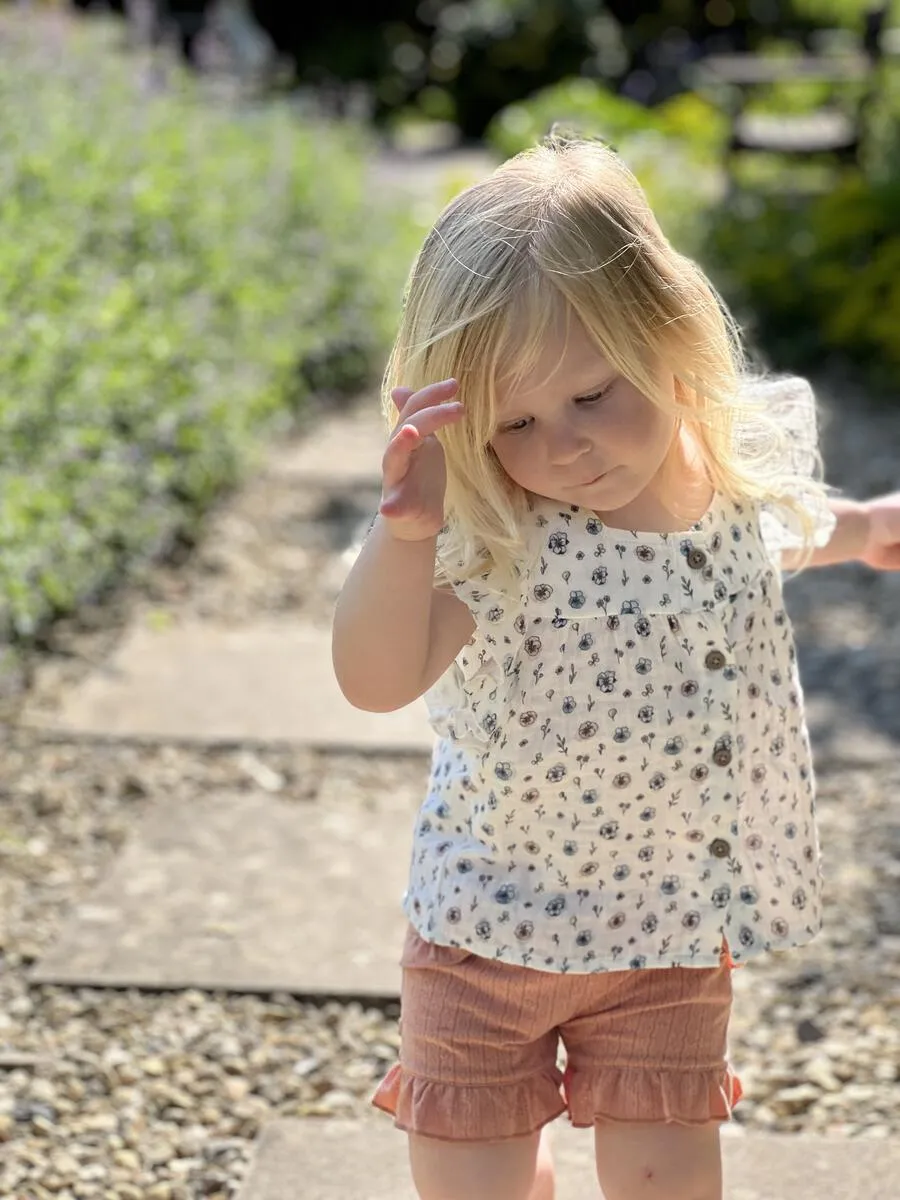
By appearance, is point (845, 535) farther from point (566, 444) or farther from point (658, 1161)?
point (658, 1161)

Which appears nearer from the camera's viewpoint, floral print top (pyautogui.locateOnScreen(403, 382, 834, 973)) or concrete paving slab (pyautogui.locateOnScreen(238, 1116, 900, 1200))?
floral print top (pyautogui.locateOnScreen(403, 382, 834, 973))

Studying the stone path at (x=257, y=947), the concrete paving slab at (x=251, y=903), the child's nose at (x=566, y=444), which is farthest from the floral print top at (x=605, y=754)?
the concrete paving slab at (x=251, y=903)

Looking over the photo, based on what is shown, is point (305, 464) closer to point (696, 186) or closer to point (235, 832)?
point (235, 832)

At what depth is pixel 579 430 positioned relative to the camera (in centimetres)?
162

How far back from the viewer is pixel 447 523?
1714 millimetres

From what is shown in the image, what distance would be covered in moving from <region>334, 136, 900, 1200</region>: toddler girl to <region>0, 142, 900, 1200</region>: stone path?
0.24m

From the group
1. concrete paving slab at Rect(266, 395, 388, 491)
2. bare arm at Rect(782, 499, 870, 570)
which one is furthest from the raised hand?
concrete paving slab at Rect(266, 395, 388, 491)

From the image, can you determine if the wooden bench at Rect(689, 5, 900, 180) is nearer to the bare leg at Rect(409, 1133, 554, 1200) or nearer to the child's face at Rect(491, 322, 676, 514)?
the child's face at Rect(491, 322, 676, 514)

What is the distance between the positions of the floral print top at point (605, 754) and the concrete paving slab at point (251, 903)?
96 cm

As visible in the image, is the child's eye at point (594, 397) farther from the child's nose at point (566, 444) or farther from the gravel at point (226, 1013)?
the gravel at point (226, 1013)

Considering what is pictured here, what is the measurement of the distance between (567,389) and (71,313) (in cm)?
286

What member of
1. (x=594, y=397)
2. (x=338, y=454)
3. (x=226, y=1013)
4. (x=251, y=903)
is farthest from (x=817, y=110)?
(x=594, y=397)

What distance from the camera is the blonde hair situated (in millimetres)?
1575

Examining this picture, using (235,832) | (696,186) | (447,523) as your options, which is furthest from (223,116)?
(447,523)
